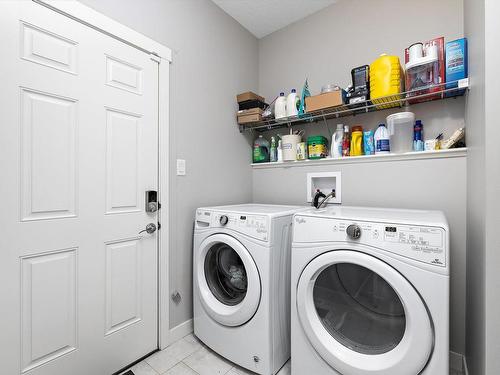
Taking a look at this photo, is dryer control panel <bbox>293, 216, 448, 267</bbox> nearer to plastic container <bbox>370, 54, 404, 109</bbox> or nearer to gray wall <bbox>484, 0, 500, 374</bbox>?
gray wall <bbox>484, 0, 500, 374</bbox>

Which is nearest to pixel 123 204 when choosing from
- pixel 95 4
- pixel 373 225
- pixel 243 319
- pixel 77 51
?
pixel 77 51

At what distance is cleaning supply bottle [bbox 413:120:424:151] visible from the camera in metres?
1.57

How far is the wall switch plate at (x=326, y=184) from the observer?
1.89m

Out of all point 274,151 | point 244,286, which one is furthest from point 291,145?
point 244,286

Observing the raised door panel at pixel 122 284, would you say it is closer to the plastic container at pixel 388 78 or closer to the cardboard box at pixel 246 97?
the cardboard box at pixel 246 97

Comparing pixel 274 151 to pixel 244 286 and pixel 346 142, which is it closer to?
pixel 346 142

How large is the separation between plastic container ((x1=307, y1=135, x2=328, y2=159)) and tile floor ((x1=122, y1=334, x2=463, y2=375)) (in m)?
1.45

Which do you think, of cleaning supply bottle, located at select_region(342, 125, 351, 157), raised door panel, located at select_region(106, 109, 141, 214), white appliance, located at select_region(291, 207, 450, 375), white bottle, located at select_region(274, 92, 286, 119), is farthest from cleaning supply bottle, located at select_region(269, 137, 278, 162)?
raised door panel, located at select_region(106, 109, 141, 214)

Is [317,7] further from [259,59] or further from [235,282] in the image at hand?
[235,282]

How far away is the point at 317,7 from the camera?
2.06 metres

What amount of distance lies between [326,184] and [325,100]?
0.65 m

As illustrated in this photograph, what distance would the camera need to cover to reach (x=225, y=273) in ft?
5.52

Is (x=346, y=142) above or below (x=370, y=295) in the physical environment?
above

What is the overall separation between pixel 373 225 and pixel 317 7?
6.46 feet
